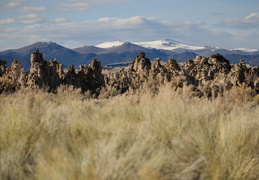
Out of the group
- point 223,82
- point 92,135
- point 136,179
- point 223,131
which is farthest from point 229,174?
point 223,82

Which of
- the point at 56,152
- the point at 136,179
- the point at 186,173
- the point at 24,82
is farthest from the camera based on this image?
the point at 24,82

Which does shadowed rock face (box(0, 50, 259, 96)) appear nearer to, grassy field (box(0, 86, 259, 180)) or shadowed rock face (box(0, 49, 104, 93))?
shadowed rock face (box(0, 49, 104, 93))

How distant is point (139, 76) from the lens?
2172 cm

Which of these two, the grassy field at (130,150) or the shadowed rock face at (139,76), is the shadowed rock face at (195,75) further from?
the grassy field at (130,150)

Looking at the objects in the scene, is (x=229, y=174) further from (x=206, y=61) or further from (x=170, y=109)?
(x=206, y=61)

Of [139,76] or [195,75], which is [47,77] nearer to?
[139,76]

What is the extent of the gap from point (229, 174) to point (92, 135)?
1929mm

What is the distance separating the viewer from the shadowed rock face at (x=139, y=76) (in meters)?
16.4

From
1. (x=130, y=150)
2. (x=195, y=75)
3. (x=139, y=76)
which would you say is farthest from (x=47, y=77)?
(x=130, y=150)

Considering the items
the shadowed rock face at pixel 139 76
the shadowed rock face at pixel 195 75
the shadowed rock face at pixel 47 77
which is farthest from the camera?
the shadowed rock face at pixel 47 77

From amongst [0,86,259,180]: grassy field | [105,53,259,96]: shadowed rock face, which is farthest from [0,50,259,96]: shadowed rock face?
[0,86,259,180]: grassy field

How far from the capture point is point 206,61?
831 inches

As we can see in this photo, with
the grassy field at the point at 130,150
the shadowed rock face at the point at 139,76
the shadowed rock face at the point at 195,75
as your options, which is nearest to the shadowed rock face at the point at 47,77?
the shadowed rock face at the point at 139,76

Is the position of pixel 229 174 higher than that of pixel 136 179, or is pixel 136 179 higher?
pixel 136 179
